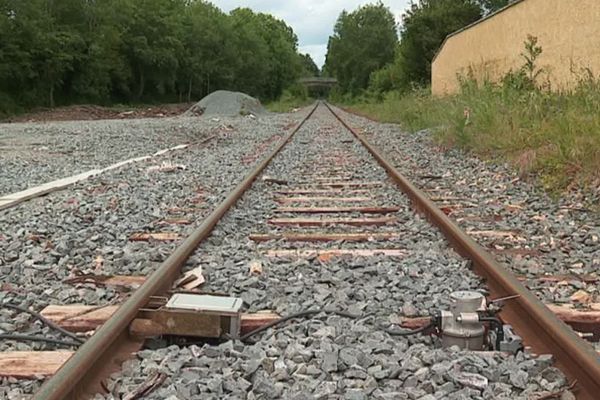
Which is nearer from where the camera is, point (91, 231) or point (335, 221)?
point (91, 231)

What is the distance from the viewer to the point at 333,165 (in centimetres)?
1002

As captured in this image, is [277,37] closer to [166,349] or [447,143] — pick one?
[447,143]

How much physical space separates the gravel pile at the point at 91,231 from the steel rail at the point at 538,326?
1.91 metres

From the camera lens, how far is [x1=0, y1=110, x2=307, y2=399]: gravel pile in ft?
11.9

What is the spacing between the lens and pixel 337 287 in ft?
12.2

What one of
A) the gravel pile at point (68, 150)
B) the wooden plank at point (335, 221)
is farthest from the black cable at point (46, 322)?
the gravel pile at point (68, 150)

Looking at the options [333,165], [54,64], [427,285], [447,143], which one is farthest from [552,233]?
[54,64]

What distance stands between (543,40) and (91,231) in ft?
36.6

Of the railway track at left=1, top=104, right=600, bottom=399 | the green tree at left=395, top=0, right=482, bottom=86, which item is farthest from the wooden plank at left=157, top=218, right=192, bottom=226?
the green tree at left=395, top=0, right=482, bottom=86

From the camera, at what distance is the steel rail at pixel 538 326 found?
2388 millimetres

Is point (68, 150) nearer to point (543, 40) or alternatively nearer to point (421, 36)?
point (543, 40)

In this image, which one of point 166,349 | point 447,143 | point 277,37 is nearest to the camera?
point 166,349

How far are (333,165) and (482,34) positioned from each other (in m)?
11.1

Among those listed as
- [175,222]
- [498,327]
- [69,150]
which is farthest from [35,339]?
[69,150]
